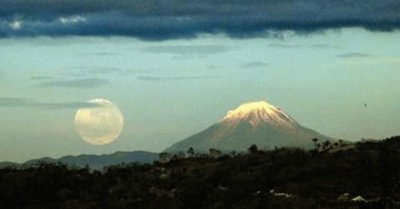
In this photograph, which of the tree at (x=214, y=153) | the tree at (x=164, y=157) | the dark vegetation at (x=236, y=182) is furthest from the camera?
the tree at (x=214, y=153)

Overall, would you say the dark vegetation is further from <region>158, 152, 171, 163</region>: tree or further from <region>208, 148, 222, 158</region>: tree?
<region>208, 148, 222, 158</region>: tree

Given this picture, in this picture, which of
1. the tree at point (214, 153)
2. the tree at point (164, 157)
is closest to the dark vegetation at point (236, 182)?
the tree at point (164, 157)

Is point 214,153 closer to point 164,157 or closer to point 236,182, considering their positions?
point 164,157

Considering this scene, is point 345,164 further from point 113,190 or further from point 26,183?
point 26,183

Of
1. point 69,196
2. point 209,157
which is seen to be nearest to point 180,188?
point 69,196

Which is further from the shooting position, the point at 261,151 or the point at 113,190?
the point at 261,151

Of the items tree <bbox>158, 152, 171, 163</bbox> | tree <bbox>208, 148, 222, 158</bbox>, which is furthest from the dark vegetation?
tree <bbox>208, 148, 222, 158</bbox>

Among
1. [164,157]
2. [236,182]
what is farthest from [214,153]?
[236,182]

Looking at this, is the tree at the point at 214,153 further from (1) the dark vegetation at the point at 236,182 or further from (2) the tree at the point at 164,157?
(1) the dark vegetation at the point at 236,182
